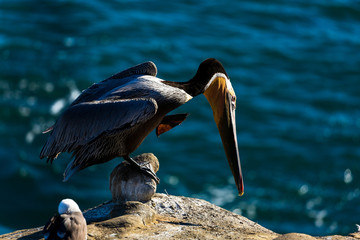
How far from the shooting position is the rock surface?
6430mm

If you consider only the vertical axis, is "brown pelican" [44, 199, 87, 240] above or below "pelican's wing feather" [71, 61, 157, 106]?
below

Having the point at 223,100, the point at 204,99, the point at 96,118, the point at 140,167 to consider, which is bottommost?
the point at 204,99

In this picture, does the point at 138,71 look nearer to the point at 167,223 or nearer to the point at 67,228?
the point at 167,223

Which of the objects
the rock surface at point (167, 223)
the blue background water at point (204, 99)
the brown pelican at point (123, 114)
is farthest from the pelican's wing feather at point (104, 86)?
the blue background water at point (204, 99)

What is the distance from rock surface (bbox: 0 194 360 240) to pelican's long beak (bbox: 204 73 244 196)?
53 cm

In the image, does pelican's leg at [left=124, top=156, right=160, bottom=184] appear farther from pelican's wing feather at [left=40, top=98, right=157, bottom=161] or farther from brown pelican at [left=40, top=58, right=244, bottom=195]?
pelican's wing feather at [left=40, top=98, right=157, bottom=161]

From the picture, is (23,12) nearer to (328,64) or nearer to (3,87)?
(3,87)

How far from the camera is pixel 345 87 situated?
1664 cm

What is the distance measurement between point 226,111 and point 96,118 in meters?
1.69

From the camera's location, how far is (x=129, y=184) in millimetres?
7195

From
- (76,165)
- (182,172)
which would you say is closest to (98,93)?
(76,165)

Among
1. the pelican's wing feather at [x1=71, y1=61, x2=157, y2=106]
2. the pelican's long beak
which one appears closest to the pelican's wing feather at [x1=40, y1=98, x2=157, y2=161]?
the pelican's wing feather at [x1=71, y1=61, x2=157, y2=106]

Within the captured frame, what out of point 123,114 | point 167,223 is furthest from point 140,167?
point 123,114

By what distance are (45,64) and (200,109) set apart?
4491mm
